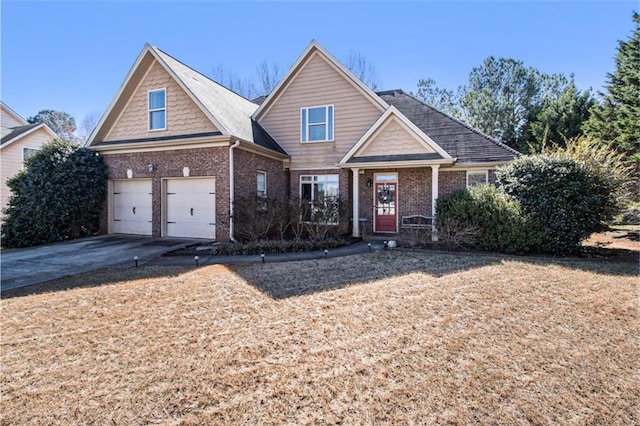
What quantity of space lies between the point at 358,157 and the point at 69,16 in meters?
11.8

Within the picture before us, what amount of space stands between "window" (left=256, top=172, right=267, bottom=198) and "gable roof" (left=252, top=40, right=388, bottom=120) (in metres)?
3.59

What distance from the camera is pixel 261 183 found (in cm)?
1373

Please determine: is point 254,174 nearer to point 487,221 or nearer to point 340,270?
point 340,270

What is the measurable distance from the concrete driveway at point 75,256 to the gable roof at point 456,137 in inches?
461

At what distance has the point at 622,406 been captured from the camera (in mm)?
2963

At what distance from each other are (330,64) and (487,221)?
380 inches

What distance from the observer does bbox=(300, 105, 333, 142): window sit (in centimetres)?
1444

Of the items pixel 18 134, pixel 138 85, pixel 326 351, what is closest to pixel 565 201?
pixel 326 351

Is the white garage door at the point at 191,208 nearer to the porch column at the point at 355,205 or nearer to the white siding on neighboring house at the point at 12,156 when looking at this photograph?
the porch column at the point at 355,205

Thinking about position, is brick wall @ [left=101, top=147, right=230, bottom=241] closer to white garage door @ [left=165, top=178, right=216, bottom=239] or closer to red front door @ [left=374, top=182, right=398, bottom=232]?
white garage door @ [left=165, top=178, right=216, bottom=239]

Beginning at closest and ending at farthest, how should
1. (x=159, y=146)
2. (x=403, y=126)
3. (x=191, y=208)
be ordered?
(x=403, y=126), (x=191, y=208), (x=159, y=146)

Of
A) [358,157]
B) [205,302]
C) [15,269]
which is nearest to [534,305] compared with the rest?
[205,302]

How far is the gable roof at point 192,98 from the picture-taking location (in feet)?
39.4

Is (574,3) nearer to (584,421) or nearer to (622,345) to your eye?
(622,345)
